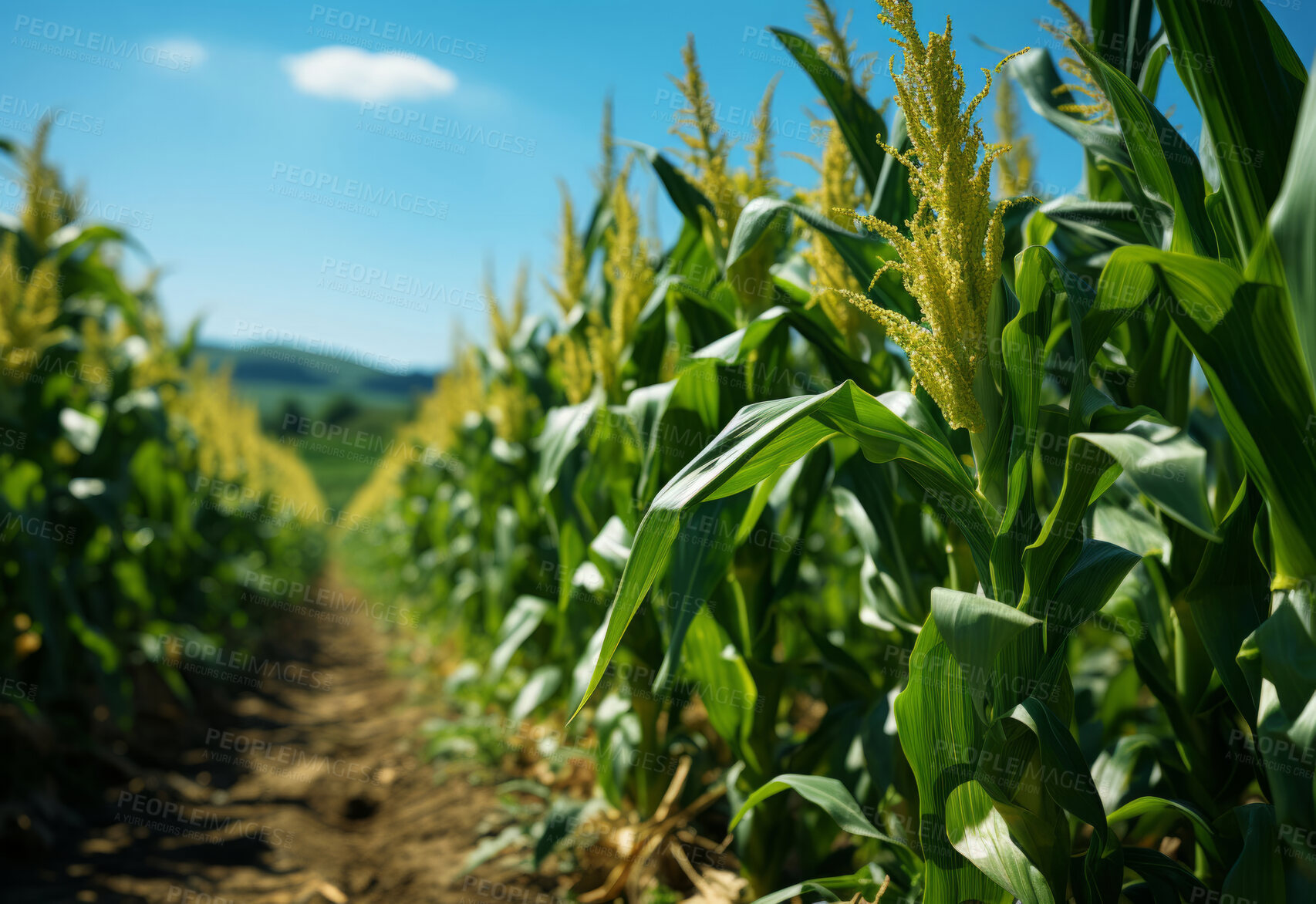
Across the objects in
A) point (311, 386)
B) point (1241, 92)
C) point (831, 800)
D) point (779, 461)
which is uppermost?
point (311, 386)

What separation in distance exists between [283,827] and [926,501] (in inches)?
119

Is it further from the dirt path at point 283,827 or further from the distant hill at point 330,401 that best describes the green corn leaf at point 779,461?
the distant hill at point 330,401

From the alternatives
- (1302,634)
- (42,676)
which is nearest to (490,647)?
(42,676)

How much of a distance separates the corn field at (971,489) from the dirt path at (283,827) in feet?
1.51

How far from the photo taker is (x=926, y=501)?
61.2 inches

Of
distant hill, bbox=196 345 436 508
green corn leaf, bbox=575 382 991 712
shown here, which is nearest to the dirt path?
green corn leaf, bbox=575 382 991 712

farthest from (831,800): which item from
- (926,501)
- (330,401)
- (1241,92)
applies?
(330,401)

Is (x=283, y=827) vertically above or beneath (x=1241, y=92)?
beneath

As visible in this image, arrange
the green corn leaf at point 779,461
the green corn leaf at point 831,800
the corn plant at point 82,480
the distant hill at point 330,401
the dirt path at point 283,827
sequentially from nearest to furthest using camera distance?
1. the green corn leaf at point 779,461
2. the green corn leaf at point 831,800
3. the dirt path at point 283,827
4. the corn plant at point 82,480
5. the distant hill at point 330,401

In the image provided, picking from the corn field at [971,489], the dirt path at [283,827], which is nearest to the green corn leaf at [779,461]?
the corn field at [971,489]

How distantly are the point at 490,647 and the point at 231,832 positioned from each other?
1566mm

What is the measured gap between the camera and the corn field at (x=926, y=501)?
1.07 metres

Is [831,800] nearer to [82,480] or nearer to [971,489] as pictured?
[971,489]

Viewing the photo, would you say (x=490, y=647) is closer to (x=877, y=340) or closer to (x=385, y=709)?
(x=385, y=709)
